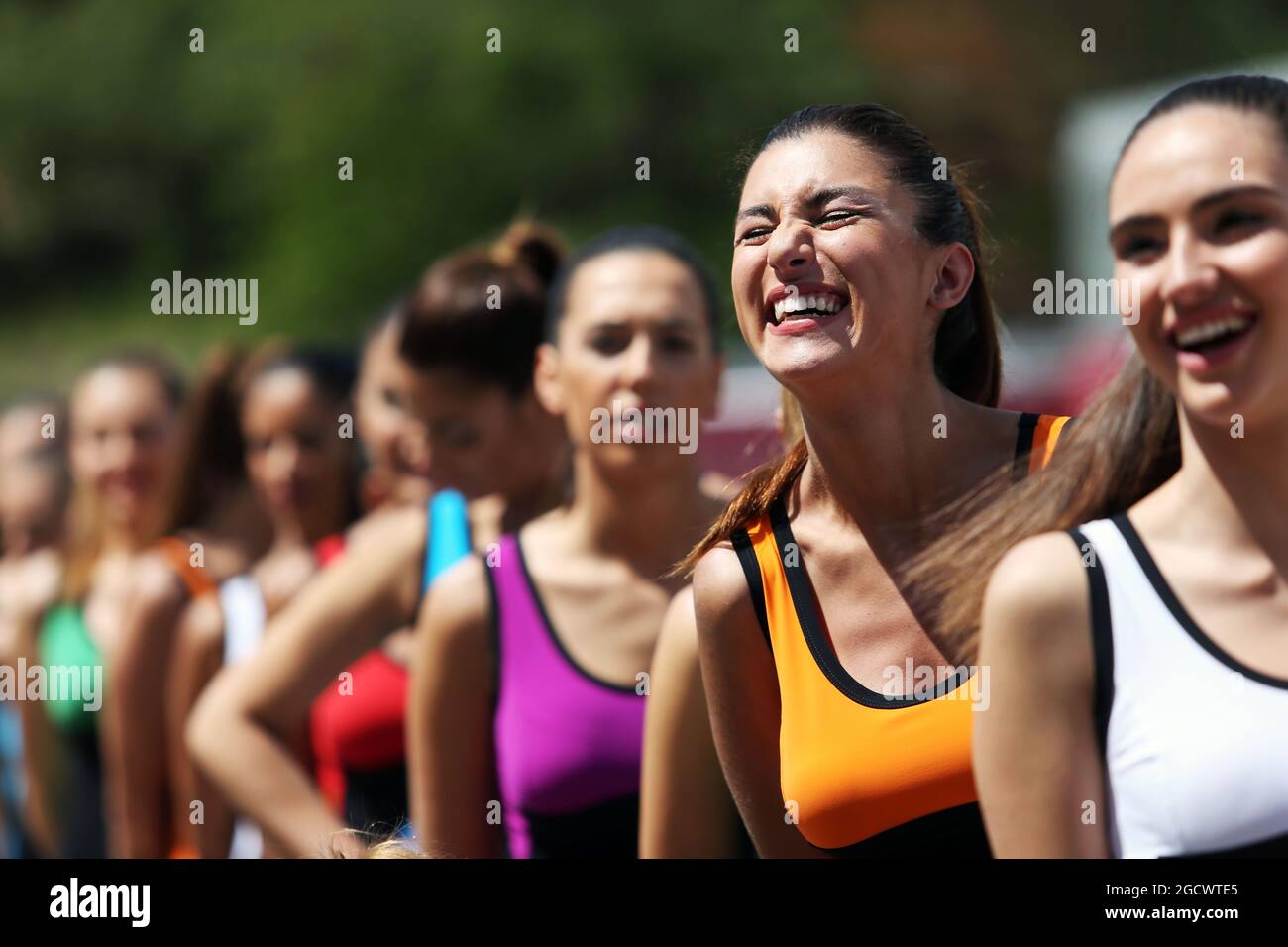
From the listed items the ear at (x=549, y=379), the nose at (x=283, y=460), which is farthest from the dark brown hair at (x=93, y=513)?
the ear at (x=549, y=379)

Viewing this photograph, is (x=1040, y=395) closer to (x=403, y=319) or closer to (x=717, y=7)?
(x=403, y=319)

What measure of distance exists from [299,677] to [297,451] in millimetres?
1185

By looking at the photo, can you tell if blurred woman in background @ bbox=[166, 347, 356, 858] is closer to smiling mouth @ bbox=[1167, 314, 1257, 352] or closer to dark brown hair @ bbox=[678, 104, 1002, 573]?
dark brown hair @ bbox=[678, 104, 1002, 573]

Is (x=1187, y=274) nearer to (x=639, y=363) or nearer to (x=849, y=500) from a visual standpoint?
(x=849, y=500)

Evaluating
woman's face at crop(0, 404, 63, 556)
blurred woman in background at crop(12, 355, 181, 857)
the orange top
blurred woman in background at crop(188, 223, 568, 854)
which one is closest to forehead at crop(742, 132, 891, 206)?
blurred woman in background at crop(188, 223, 568, 854)

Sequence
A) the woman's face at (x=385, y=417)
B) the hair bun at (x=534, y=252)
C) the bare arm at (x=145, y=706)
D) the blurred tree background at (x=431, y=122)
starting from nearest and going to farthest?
the hair bun at (x=534, y=252)
the woman's face at (x=385, y=417)
the bare arm at (x=145, y=706)
the blurred tree background at (x=431, y=122)

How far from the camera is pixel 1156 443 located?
1918 mm

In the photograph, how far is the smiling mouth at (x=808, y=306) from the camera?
6.98 feet

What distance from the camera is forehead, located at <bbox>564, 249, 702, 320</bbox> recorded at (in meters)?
3.08

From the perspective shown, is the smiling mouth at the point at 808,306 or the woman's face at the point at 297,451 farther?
the woman's face at the point at 297,451

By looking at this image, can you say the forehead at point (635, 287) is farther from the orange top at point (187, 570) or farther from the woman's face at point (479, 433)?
the orange top at point (187, 570)

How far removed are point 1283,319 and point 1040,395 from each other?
888 centimetres

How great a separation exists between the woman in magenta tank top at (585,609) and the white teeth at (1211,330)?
134 centimetres

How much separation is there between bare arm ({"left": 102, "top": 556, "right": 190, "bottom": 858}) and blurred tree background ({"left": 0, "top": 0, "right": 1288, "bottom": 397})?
14.6m
